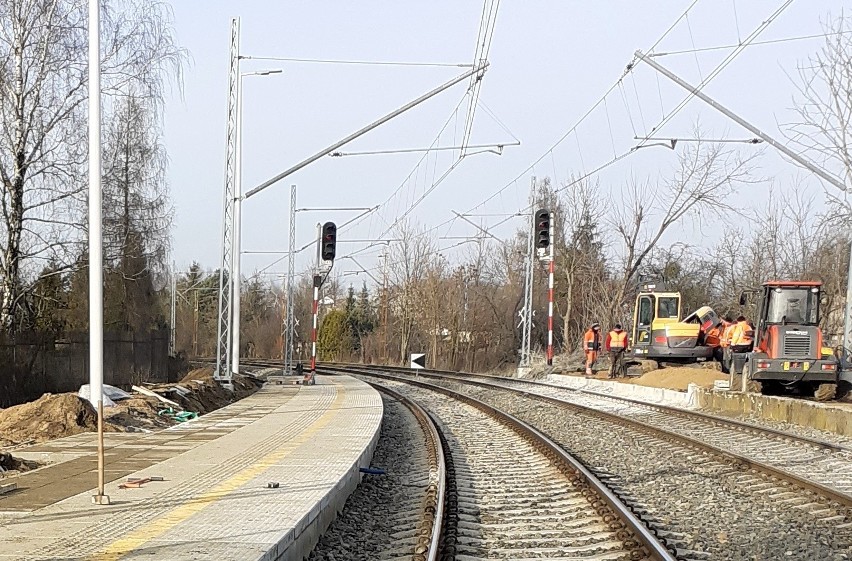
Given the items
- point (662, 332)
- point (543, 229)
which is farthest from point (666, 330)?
point (543, 229)

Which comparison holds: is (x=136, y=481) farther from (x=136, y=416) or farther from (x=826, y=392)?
(x=826, y=392)

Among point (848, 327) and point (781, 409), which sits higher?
point (848, 327)

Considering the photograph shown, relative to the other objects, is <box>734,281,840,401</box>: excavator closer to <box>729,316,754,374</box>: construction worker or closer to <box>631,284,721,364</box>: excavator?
<box>729,316,754,374</box>: construction worker

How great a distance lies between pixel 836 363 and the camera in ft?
80.2

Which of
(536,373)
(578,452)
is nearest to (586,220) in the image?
Result: (536,373)

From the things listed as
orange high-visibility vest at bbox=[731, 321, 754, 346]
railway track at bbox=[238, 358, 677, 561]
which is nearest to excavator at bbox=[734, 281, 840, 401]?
orange high-visibility vest at bbox=[731, 321, 754, 346]

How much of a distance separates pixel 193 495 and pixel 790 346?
1866 centimetres

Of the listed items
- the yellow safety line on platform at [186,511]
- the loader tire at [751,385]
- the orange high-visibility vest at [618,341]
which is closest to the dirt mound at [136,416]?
the yellow safety line on platform at [186,511]

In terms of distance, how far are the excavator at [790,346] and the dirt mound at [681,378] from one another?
5021mm

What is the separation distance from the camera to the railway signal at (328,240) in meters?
30.6

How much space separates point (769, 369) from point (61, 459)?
58.2 feet

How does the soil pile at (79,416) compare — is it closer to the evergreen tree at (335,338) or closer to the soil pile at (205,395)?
the soil pile at (205,395)

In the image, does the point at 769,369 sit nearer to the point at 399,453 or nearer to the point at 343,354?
the point at 399,453

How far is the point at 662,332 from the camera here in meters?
37.5
